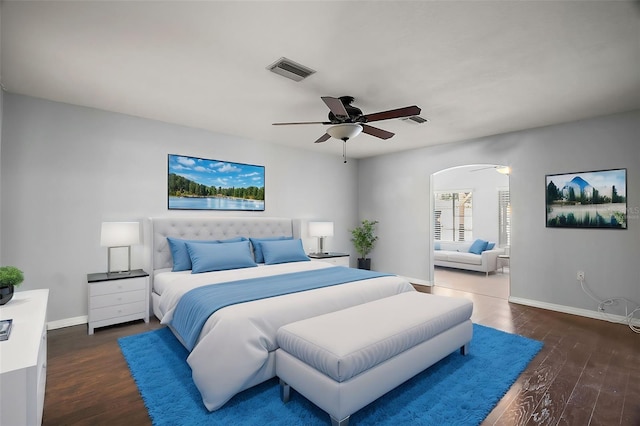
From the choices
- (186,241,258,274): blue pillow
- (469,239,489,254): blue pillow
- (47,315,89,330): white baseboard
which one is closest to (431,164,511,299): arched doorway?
(469,239,489,254): blue pillow

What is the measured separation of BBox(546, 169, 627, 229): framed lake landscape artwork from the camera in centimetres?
386

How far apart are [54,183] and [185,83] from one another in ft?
6.54

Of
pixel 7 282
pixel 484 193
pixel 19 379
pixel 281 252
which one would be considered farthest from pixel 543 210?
pixel 7 282

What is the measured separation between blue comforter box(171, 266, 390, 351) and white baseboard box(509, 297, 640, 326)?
270 cm

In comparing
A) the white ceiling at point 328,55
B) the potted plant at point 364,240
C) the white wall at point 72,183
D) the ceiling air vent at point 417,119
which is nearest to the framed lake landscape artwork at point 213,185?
the white wall at point 72,183

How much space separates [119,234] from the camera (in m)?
3.58

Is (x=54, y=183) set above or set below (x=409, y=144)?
below

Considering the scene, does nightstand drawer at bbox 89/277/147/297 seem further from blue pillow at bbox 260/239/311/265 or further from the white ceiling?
the white ceiling

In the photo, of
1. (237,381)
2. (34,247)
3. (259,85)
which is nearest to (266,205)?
(259,85)

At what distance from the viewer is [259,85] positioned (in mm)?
3070

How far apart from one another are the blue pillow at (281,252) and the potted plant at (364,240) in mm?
2095

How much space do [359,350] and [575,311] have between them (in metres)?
3.97

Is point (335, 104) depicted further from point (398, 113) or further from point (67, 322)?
point (67, 322)

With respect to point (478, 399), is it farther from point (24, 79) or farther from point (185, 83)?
point (24, 79)
